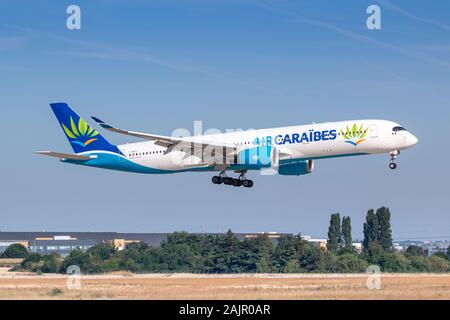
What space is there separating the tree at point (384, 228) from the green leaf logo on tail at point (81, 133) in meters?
55.2

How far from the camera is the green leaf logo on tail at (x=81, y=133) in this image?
72.0 m

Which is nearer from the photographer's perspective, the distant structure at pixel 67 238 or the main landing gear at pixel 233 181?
the main landing gear at pixel 233 181

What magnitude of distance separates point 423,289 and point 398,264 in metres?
32.0

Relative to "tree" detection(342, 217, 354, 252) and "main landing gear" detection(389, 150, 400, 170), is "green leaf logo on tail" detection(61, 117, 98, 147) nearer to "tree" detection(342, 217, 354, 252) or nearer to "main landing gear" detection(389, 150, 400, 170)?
"main landing gear" detection(389, 150, 400, 170)

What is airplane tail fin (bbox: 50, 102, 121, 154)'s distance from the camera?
71.1 meters

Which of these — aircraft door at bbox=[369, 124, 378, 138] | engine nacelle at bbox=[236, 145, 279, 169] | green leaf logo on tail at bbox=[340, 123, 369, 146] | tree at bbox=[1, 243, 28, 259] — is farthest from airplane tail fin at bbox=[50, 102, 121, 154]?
tree at bbox=[1, 243, 28, 259]

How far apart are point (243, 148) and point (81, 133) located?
1605cm

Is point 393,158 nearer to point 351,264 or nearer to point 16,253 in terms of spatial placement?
point 351,264

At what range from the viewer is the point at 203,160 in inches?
2569

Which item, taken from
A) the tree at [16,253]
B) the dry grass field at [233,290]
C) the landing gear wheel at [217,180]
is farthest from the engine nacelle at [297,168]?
the tree at [16,253]

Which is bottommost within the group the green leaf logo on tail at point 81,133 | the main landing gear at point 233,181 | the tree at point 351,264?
the tree at point 351,264

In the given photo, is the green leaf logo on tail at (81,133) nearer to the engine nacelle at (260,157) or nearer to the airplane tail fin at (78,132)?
the airplane tail fin at (78,132)
